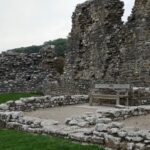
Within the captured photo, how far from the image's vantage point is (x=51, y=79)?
1218 inches

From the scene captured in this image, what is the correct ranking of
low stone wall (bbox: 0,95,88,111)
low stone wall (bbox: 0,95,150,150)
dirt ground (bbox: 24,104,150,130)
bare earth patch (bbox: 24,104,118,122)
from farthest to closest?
low stone wall (bbox: 0,95,88,111)
bare earth patch (bbox: 24,104,118,122)
dirt ground (bbox: 24,104,150,130)
low stone wall (bbox: 0,95,150,150)

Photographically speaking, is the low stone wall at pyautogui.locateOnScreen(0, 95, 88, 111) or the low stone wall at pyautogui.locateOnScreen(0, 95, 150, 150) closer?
the low stone wall at pyautogui.locateOnScreen(0, 95, 150, 150)

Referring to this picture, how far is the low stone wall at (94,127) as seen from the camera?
34.1 ft

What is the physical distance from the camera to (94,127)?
40.8ft

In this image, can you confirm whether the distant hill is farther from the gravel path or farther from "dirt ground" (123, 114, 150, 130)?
"dirt ground" (123, 114, 150, 130)

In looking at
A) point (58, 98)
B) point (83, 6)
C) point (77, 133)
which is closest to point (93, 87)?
point (58, 98)

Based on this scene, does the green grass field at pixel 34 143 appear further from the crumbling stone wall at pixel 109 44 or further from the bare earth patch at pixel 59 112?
the crumbling stone wall at pixel 109 44

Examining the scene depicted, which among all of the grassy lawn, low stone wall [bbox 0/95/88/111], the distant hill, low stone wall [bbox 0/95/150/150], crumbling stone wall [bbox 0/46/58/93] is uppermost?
the distant hill

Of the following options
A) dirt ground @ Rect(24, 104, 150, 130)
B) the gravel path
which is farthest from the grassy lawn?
the gravel path

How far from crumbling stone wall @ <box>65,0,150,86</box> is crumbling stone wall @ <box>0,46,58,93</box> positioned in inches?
72.6

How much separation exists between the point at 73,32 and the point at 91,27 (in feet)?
8.37

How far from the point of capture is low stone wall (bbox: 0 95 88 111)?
18.2 meters

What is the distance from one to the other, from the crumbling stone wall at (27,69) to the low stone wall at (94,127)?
39.2ft

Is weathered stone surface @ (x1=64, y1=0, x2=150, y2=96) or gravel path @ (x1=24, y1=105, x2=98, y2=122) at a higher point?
weathered stone surface @ (x1=64, y1=0, x2=150, y2=96)
